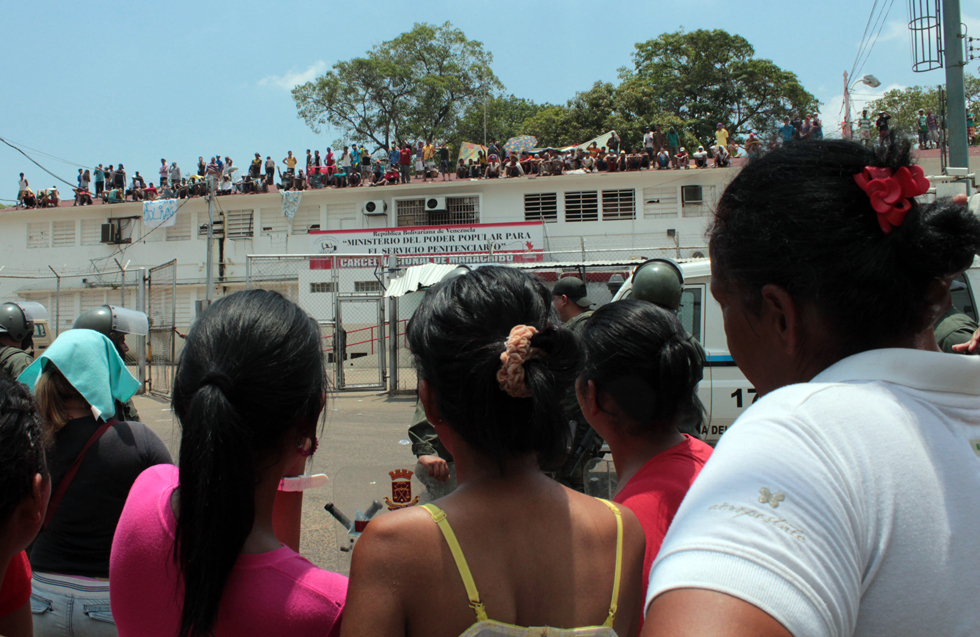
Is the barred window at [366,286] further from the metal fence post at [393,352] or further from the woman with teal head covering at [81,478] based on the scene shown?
the woman with teal head covering at [81,478]

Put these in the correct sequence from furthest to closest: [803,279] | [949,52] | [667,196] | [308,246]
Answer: [308,246], [667,196], [949,52], [803,279]

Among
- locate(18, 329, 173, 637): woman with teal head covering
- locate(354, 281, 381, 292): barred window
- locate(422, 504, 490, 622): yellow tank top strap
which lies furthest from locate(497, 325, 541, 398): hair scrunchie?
locate(354, 281, 381, 292): barred window

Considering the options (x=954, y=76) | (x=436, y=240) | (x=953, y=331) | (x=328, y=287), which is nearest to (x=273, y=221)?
(x=328, y=287)

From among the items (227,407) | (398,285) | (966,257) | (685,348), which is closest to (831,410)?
(966,257)

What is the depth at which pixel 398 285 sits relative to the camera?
12164 millimetres

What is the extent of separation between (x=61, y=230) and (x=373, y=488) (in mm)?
31027

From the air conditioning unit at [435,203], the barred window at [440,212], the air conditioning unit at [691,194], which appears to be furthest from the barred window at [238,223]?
the air conditioning unit at [691,194]

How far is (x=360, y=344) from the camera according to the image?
19.8 m

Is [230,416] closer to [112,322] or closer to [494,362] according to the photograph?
[494,362]

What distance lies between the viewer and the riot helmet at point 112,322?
4457 mm

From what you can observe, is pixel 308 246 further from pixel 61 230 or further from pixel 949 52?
pixel 949 52

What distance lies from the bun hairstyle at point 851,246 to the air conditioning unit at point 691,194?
74.0ft

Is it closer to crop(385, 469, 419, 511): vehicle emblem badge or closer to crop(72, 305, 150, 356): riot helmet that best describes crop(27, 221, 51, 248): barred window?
crop(72, 305, 150, 356): riot helmet

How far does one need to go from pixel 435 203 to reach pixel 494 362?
23.2 metres
